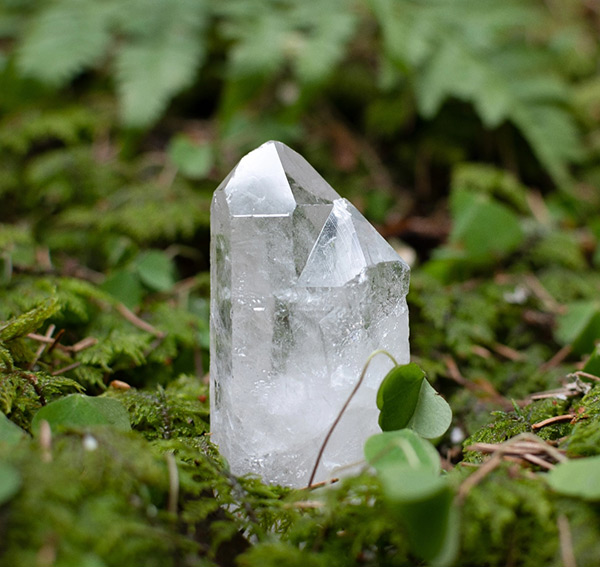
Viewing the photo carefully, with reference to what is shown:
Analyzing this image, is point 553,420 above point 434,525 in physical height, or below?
below

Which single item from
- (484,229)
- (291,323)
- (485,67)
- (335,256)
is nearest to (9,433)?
(291,323)

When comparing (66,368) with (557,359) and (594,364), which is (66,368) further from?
(557,359)

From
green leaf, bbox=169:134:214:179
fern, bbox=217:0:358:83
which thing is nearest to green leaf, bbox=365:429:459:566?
green leaf, bbox=169:134:214:179

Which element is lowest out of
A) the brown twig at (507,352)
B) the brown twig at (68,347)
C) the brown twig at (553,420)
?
the brown twig at (507,352)

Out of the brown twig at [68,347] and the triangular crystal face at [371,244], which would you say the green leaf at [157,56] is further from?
the triangular crystal face at [371,244]

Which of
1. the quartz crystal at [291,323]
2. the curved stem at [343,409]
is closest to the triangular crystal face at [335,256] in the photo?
the quartz crystal at [291,323]

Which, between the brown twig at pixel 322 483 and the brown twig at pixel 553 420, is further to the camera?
the brown twig at pixel 553 420
